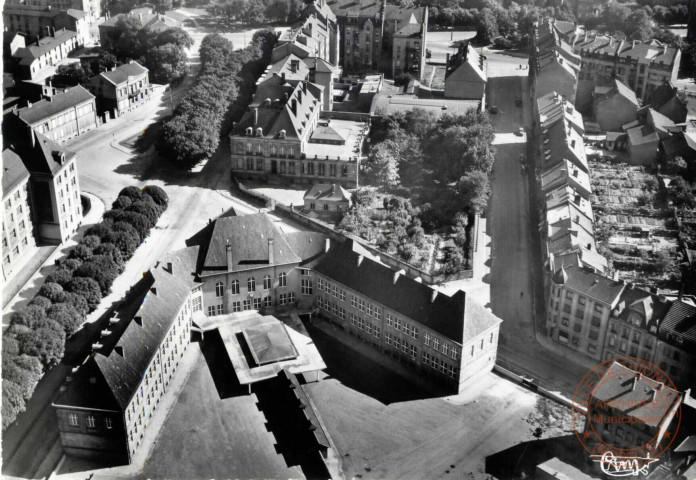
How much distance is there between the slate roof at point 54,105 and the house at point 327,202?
55409 millimetres

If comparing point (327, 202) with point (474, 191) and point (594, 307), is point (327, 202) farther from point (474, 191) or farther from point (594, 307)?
point (594, 307)

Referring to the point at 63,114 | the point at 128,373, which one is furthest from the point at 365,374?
the point at 63,114

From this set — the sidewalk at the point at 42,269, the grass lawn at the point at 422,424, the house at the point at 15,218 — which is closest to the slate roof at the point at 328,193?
the sidewalk at the point at 42,269

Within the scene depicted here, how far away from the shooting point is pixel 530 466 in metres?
84.4

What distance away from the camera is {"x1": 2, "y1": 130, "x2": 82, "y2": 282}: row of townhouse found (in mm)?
114375

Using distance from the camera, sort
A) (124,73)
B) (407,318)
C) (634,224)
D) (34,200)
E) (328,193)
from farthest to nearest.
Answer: (124,73) → (328,193) → (634,224) → (34,200) → (407,318)

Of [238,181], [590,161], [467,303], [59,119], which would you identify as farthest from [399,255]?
[59,119]

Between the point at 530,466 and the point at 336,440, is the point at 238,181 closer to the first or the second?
the point at 336,440

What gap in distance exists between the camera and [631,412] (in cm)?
8306

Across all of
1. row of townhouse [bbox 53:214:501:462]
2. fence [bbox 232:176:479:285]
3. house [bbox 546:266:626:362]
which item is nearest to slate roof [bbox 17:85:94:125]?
fence [bbox 232:176:479:285]

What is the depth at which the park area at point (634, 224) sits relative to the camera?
121 meters

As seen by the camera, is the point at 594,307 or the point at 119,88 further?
the point at 119,88

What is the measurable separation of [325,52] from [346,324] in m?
107

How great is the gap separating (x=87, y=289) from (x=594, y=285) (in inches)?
2595
